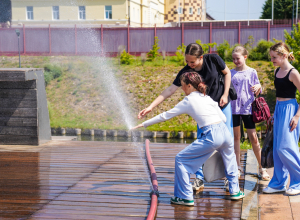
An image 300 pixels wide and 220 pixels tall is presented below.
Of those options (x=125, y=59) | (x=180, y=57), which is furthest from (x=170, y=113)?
(x=125, y=59)

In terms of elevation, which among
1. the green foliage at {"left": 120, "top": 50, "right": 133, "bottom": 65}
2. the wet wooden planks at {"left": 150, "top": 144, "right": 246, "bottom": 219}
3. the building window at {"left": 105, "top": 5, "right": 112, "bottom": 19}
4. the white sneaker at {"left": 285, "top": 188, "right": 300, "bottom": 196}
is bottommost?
the wet wooden planks at {"left": 150, "top": 144, "right": 246, "bottom": 219}

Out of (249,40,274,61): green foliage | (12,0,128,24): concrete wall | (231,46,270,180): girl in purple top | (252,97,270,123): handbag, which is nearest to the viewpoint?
(252,97,270,123): handbag

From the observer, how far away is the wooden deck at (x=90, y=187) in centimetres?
399

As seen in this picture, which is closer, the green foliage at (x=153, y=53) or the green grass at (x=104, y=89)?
the green grass at (x=104, y=89)

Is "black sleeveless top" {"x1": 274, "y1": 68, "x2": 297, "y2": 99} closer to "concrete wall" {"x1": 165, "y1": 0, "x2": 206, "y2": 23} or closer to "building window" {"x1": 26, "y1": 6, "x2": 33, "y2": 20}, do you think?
"building window" {"x1": 26, "y1": 6, "x2": 33, "y2": 20}

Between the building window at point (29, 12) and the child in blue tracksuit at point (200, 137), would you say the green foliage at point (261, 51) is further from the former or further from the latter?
the building window at point (29, 12)

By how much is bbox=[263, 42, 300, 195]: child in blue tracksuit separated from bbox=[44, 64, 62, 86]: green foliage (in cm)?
1941

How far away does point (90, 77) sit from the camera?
74.7 feet

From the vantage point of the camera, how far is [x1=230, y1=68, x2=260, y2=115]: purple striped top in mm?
Result: 5289

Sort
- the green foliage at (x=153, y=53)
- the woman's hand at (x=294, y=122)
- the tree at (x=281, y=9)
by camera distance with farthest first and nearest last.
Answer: the tree at (x=281, y=9)
the green foliage at (x=153, y=53)
the woman's hand at (x=294, y=122)

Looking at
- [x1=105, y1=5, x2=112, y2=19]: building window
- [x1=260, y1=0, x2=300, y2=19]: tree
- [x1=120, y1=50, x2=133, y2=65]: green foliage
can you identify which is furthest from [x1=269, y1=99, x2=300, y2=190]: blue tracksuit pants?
[x1=260, y1=0, x2=300, y2=19]: tree

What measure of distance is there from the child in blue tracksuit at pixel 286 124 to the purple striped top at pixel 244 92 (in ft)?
2.07

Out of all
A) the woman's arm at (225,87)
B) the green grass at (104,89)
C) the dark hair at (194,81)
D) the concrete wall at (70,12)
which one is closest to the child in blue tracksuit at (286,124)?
the woman's arm at (225,87)

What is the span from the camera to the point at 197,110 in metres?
4.09
